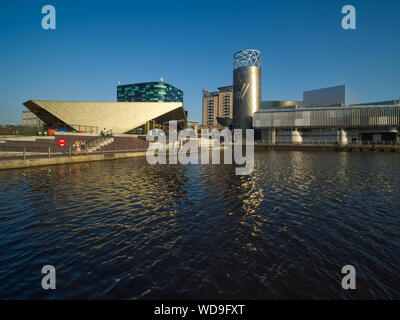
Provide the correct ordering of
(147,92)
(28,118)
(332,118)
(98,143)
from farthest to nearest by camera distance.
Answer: (147,92) < (28,118) < (332,118) < (98,143)

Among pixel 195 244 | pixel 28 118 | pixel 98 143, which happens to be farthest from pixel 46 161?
pixel 28 118

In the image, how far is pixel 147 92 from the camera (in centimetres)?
16238

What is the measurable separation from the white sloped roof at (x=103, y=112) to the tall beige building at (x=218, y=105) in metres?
140

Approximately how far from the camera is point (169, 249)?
5.85 meters

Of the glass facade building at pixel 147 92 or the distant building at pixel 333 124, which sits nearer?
the distant building at pixel 333 124

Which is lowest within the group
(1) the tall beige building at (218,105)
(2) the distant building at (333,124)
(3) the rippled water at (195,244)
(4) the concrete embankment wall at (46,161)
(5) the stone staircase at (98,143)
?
(3) the rippled water at (195,244)

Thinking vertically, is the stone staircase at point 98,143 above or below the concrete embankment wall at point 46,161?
above

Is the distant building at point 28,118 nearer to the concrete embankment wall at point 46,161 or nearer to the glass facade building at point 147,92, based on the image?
the glass facade building at point 147,92

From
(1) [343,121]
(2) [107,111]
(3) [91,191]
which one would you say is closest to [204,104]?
(1) [343,121]

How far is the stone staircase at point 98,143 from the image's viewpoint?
103 ft

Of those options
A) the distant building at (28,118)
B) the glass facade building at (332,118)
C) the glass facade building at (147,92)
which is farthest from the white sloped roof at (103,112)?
the glass facade building at (147,92)

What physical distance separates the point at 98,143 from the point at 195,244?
105 feet

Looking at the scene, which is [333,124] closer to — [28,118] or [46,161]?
[46,161]
